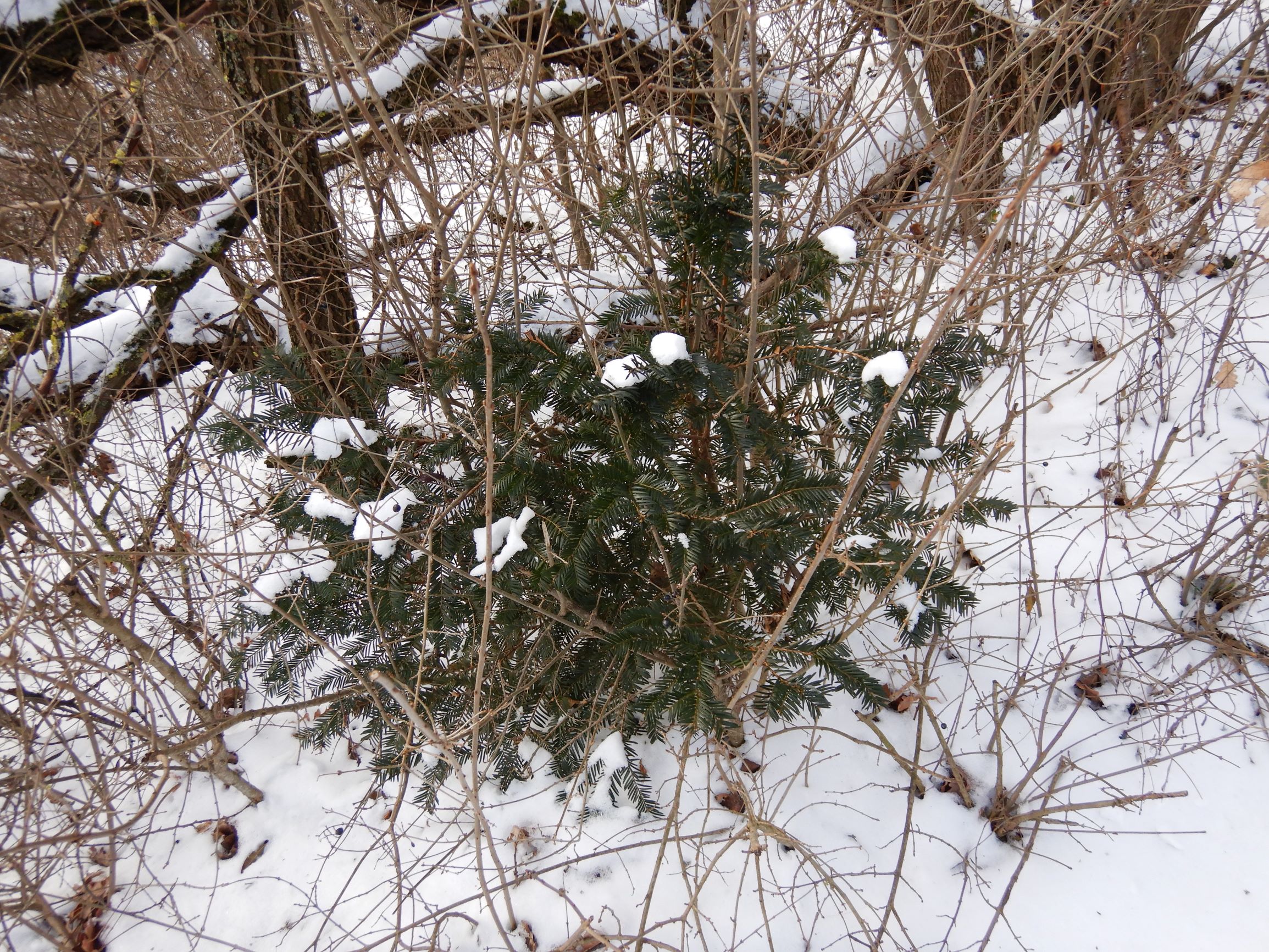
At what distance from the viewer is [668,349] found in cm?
151

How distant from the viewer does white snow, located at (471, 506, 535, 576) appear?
1636 millimetres

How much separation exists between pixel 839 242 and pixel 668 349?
0.46 metres

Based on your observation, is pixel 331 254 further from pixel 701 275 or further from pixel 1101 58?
pixel 1101 58

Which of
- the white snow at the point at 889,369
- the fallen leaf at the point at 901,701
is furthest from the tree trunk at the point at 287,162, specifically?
the fallen leaf at the point at 901,701

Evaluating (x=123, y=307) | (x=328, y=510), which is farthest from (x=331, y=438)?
(x=123, y=307)

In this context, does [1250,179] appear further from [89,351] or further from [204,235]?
[89,351]

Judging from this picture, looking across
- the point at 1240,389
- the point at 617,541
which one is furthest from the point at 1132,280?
the point at 617,541

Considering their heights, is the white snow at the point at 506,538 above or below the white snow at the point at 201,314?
below

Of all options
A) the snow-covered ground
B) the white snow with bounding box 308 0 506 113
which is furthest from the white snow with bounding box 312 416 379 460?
the white snow with bounding box 308 0 506 113

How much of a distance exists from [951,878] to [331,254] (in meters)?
2.80

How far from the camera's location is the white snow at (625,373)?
151 centimetres

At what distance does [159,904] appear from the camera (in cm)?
206

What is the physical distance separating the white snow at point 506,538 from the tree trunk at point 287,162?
2.50 ft

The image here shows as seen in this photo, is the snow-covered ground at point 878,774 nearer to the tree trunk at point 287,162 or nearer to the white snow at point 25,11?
the tree trunk at point 287,162
